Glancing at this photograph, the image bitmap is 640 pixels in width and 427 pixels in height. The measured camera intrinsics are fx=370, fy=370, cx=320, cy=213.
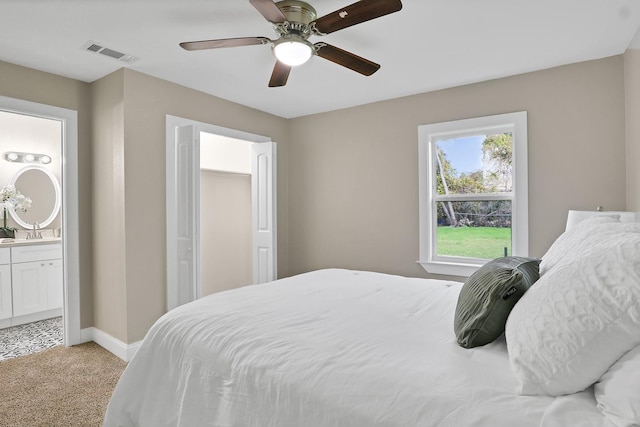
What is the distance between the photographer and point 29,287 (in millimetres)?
4254

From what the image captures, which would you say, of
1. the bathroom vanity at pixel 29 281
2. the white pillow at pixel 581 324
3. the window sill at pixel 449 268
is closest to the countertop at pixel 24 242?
the bathroom vanity at pixel 29 281

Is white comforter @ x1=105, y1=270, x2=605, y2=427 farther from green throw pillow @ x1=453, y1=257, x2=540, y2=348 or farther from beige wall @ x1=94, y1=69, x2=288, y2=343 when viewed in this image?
beige wall @ x1=94, y1=69, x2=288, y2=343

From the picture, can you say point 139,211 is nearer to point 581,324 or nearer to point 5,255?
point 5,255

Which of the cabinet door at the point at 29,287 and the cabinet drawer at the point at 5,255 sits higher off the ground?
the cabinet drawer at the point at 5,255

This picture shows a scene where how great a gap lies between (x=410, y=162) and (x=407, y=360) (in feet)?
9.77

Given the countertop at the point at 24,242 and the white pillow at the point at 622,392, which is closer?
the white pillow at the point at 622,392

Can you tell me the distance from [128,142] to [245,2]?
5.54 ft

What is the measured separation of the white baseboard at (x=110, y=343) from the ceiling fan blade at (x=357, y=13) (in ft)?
9.62

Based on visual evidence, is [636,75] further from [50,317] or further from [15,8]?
[50,317]

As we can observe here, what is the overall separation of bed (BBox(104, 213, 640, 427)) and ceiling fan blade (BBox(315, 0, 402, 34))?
135 cm

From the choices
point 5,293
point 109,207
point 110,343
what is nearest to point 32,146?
point 5,293

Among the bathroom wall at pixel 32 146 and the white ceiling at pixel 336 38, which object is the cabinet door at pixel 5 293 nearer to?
the bathroom wall at pixel 32 146

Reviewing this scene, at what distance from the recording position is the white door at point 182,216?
3.46 meters

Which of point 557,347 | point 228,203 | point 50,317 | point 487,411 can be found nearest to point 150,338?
point 487,411
